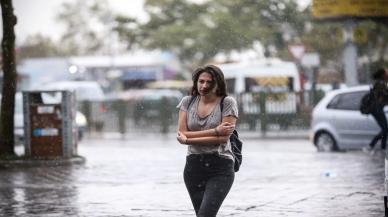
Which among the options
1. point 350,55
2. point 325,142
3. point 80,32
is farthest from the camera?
point 80,32

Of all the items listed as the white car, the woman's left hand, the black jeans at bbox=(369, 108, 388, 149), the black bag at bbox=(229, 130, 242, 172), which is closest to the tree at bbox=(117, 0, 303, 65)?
the white car

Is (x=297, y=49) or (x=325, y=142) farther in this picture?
(x=297, y=49)

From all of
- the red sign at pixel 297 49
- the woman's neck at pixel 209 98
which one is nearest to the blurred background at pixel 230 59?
the red sign at pixel 297 49

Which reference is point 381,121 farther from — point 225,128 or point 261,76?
point 261,76

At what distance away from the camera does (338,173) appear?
52.1 feet

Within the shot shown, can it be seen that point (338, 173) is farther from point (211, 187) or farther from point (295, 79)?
point (295, 79)

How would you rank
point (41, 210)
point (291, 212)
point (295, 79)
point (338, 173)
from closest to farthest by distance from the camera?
1. point (291, 212)
2. point (41, 210)
3. point (338, 173)
4. point (295, 79)

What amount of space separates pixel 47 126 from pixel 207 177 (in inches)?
459

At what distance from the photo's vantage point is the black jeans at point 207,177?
7.64 meters

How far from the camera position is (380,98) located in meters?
19.3

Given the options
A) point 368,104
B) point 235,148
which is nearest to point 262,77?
point 368,104

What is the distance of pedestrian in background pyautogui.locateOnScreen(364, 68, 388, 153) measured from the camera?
1919 cm

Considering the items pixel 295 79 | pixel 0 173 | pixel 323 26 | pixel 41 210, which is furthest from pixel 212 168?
pixel 323 26

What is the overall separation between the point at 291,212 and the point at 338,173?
5.29 m
